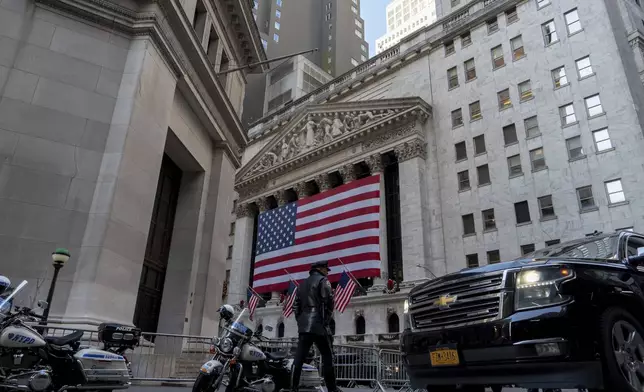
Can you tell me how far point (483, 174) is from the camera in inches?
1234

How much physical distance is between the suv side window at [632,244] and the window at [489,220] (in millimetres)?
24783

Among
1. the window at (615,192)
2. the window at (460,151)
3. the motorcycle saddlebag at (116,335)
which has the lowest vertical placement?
the motorcycle saddlebag at (116,335)

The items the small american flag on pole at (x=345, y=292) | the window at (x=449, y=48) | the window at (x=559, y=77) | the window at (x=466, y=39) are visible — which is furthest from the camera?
the window at (x=449, y=48)

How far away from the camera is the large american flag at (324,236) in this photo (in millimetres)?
33125

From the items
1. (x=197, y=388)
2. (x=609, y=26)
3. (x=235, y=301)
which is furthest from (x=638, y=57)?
(x=235, y=301)

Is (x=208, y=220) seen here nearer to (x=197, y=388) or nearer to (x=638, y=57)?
(x=197, y=388)

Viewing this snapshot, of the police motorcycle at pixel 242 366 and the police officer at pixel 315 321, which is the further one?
the police officer at pixel 315 321

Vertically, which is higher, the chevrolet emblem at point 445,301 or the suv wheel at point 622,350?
the chevrolet emblem at point 445,301

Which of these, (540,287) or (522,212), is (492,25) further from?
(540,287)

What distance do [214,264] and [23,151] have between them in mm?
7525

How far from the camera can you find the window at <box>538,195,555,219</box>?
89.2 feet

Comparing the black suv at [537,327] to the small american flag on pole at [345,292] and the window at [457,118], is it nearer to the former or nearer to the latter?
the small american flag on pole at [345,292]

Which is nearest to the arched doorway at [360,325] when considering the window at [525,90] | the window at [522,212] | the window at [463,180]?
the window at [463,180]

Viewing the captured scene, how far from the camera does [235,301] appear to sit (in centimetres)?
4544
